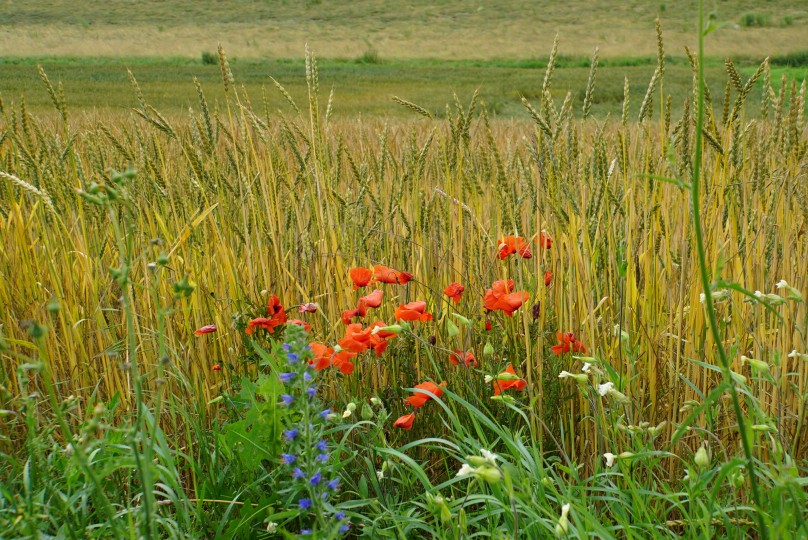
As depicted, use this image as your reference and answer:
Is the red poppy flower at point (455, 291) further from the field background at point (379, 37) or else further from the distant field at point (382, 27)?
the distant field at point (382, 27)

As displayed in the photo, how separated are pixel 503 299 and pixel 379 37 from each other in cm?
3662

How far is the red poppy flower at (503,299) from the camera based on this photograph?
1393 mm

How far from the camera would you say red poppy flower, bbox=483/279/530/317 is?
54.8 inches

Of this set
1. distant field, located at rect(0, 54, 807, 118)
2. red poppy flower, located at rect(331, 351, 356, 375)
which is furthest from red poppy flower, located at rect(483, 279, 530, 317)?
distant field, located at rect(0, 54, 807, 118)

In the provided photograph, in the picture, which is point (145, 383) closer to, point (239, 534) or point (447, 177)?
point (239, 534)

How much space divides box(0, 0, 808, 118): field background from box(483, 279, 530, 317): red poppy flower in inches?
606

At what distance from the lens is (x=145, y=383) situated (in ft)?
5.84

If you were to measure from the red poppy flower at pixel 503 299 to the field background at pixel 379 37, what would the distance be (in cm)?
1540

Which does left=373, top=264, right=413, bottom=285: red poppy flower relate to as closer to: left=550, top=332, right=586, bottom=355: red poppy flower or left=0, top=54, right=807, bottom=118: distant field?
left=550, top=332, right=586, bottom=355: red poppy flower

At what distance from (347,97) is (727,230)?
11.7 meters

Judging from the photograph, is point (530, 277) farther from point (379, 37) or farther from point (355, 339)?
point (379, 37)

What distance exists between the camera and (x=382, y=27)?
3869 centimetres

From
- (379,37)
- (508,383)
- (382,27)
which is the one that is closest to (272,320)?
(508,383)

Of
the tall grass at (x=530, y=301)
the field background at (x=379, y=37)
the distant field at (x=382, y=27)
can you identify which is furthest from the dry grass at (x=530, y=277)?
the distant field at (x=382, y=27)
